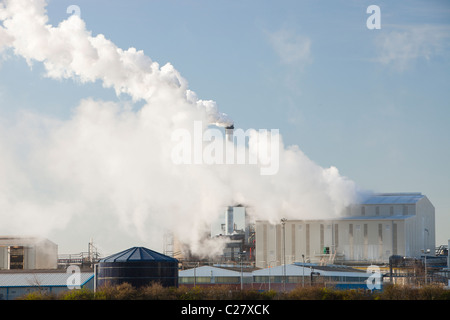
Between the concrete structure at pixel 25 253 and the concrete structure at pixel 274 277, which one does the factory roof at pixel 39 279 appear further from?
the concrete structure at pixel 25 253

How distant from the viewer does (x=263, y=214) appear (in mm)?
138250

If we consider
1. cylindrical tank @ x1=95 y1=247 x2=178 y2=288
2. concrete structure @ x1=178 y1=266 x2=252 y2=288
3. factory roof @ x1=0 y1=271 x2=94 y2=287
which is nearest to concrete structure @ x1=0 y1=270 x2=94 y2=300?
factory roof @ x1=0 y1=271 x2=94 y2=287

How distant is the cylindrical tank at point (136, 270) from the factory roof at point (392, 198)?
74167 mm

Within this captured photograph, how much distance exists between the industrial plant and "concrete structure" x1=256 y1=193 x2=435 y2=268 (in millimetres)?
171

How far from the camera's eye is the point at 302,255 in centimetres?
11838

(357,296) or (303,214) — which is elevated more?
(303,214)

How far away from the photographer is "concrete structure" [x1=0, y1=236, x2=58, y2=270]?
463 ft

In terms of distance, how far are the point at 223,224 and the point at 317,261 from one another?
24386mm

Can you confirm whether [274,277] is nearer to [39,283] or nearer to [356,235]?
[356,235]

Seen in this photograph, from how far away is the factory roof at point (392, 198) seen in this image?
138m

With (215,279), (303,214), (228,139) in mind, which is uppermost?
(228,139)
